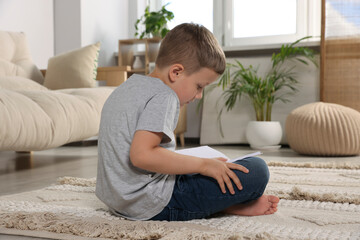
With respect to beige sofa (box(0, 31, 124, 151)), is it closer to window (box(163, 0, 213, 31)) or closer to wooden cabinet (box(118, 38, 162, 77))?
wooden cabinet (box(118, 38, 162, 77))

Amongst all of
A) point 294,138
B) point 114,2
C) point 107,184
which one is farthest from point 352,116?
point 114,2

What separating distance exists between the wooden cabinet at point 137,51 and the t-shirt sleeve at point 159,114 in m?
2.75

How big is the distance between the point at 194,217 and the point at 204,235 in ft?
0.65

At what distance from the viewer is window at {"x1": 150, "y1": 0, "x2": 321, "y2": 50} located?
3.56 m

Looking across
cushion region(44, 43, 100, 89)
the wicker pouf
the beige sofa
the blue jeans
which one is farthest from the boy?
cushion region(44, 43, 100, 89)

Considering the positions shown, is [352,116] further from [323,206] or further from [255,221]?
[255,221]

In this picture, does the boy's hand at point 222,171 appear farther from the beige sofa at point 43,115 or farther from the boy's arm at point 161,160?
the beige sofa at point 43,115

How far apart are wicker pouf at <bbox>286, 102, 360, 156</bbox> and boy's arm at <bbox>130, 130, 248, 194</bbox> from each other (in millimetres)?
1783

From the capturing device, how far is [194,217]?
3.29ft

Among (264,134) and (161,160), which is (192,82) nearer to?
(161,160)

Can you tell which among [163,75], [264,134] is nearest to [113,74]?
[264,134]

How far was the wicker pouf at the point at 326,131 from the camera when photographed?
2.52 meters

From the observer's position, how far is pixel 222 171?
941 mm

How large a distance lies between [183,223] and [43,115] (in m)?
1.12
